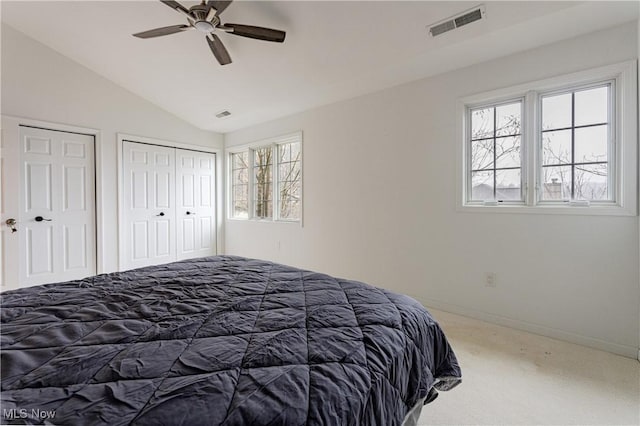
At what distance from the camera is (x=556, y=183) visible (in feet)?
8.18

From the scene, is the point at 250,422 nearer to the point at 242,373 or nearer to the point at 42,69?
the point at 242,373

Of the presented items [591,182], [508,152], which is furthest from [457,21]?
[591,182]

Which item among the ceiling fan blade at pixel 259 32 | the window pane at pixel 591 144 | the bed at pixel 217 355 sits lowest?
the bed at pixel 217 355

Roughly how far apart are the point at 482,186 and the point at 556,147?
0.63 metres

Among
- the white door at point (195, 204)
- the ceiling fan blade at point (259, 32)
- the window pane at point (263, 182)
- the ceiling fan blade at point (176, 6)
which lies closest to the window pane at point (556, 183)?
the ceiling fan blade at point (259, 32)

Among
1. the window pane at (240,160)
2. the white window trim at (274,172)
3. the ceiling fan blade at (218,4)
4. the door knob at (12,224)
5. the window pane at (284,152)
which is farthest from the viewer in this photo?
the window pane at (240,160)

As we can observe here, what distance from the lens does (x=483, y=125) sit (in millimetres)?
2877

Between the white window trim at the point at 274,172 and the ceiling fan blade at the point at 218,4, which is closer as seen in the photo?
the ceiling fan blade at the point at 218,4

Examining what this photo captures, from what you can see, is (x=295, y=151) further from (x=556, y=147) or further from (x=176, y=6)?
(x=556, y=147)

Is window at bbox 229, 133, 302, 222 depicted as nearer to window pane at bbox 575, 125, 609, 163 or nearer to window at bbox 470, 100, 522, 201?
window at bbox 470, 100, 522, 201

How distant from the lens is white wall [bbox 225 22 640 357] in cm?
224

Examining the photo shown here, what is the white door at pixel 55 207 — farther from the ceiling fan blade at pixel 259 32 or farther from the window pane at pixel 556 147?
the window pane at pixel 556 147

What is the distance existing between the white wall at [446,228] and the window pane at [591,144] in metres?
0.48

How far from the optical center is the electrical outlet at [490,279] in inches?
107
